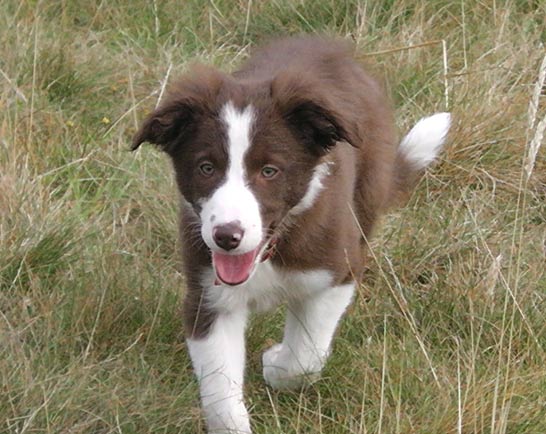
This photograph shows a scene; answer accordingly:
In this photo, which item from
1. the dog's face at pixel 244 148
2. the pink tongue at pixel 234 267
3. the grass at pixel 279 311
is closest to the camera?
the dog's face at pixel 244 148

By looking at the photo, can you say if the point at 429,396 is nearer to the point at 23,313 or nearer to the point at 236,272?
the point at 236,272

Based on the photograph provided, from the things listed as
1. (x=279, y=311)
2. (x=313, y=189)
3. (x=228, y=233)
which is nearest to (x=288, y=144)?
(x=313, y=189)

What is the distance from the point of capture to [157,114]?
13.4 feet

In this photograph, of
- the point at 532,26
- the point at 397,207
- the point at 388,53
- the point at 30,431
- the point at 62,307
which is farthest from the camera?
the point at 532,26

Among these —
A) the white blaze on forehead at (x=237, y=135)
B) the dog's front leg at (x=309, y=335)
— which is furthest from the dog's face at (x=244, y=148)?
the dog's front leg at (x=309, y=335)

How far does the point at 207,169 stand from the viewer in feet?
13.1

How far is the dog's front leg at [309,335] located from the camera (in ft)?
14.6

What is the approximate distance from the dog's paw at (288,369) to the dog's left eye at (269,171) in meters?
0.73

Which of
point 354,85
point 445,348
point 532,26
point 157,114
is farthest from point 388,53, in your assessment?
point 157,114

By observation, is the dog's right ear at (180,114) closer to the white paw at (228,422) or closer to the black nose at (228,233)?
the black nose at (228,233)

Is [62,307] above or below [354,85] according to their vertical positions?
below

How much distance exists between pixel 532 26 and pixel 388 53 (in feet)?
2.81

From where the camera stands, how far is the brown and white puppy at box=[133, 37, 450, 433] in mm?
3945

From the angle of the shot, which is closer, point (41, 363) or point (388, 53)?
point (41, 363)
